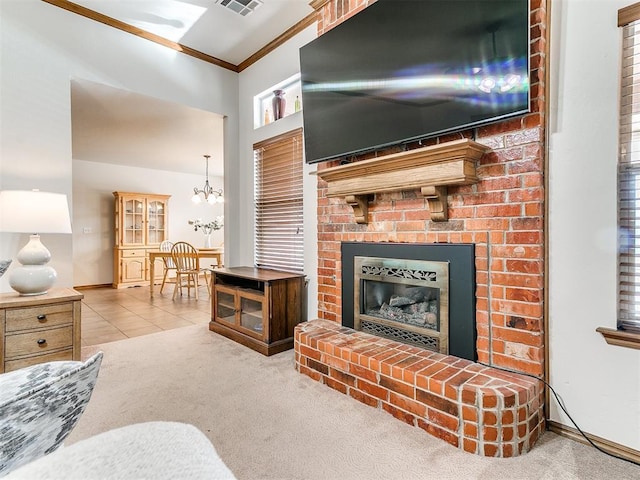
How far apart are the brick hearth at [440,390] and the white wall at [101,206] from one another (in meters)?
6.13

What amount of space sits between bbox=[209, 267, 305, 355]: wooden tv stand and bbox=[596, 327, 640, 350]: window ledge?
2092 mm

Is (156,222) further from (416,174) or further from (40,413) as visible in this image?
(40,413)

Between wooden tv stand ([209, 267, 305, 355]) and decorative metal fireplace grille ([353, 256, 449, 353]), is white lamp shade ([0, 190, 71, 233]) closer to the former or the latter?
wooden tv stand ([209, 267, 305, 355])

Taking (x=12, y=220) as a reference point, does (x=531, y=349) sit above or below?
below

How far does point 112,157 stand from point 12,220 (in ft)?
15.2

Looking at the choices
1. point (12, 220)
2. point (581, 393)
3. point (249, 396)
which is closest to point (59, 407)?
point (249, 396)

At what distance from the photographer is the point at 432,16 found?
1.90m

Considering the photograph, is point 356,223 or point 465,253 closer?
point 465,253

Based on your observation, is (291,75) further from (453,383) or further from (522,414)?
(522,414)

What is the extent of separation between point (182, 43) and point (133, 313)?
3281mm

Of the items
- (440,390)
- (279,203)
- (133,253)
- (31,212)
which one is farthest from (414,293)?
(133,253)

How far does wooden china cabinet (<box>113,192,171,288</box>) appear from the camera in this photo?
21.6ft

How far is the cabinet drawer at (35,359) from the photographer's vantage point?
217cm

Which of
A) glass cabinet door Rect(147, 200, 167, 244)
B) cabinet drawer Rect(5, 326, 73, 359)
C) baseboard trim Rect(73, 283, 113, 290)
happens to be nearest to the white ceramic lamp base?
cabinet drawer Rect(5, 326, 73, 359)
